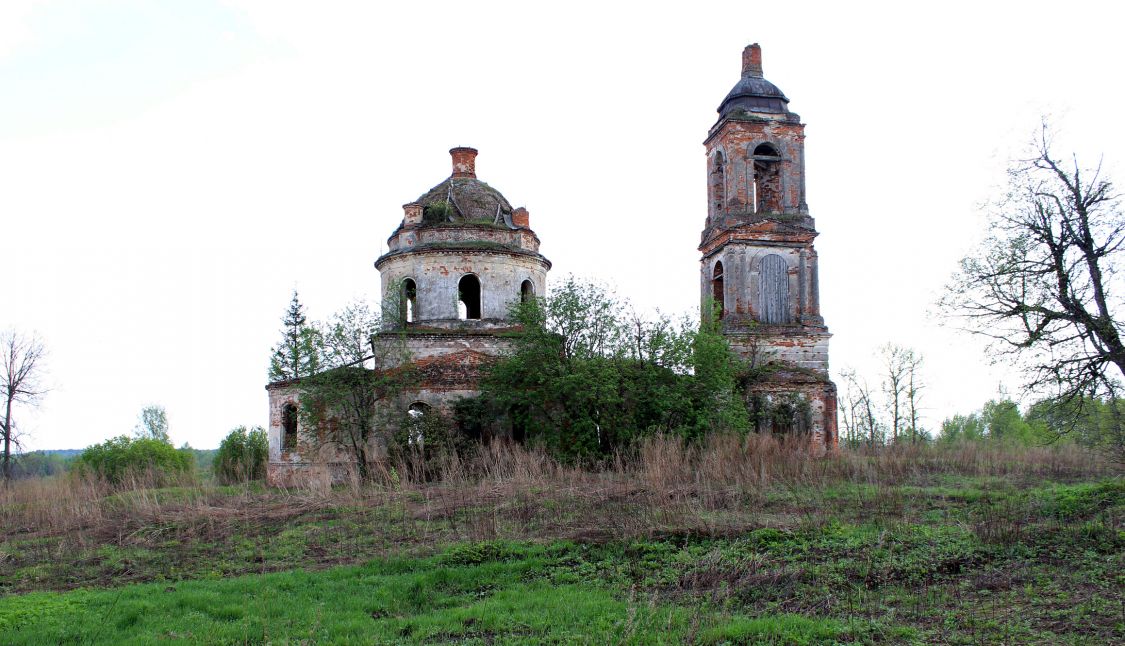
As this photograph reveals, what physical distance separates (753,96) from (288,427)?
17266 mm

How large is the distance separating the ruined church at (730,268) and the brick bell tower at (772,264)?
3 cm

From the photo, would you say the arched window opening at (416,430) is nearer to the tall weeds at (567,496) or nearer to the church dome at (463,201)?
the tall weeds at (567,496)

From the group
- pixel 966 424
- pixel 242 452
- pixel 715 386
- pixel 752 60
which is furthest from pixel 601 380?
pixel 966 424

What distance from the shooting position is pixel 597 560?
10.1 meters

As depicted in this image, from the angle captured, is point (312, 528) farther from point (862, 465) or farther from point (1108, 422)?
point (1108, 422)

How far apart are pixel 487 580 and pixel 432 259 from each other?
57.4 ft

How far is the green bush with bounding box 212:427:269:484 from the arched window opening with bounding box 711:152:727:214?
1713cm

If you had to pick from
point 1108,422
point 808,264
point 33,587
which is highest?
point 808,264

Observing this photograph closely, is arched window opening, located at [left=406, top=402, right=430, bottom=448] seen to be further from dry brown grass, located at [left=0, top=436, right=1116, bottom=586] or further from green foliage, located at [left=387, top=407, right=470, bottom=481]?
dry brown grass, located at [left=0, top=436, right=1116, bottom=586]

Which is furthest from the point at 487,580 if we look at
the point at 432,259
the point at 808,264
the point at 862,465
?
the point at 808,264

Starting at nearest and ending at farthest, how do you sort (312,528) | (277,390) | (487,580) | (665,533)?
(487,580), (665,533), (312,528), (277,390)

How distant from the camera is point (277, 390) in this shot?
25906 mm

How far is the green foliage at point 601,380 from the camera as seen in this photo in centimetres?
2011

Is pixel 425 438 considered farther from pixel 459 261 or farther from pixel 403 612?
pixel 403 612
